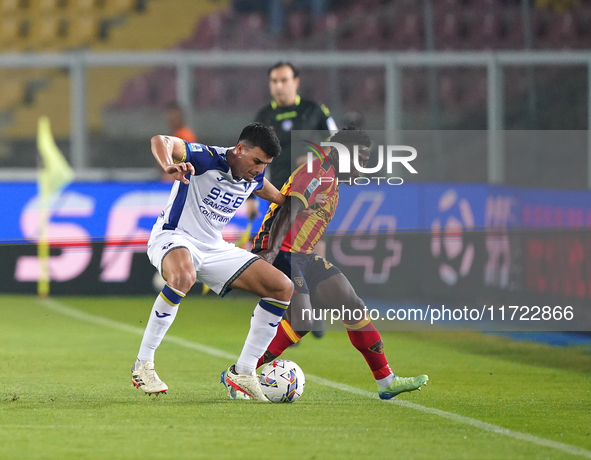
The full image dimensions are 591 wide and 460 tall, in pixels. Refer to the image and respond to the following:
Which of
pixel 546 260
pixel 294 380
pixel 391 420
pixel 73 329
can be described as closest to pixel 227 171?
pixel 294 380

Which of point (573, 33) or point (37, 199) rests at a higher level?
point (573, 33)

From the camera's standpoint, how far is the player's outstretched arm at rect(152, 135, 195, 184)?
5402 mm

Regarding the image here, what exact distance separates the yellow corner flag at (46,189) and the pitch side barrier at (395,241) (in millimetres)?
81

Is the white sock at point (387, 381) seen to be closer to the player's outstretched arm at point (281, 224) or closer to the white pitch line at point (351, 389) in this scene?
the white pitch line at point (351, 389)

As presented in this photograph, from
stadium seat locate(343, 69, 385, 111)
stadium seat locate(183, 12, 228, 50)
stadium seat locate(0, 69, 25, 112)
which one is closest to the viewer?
stadium seat locate(343, 69, 385, 111)

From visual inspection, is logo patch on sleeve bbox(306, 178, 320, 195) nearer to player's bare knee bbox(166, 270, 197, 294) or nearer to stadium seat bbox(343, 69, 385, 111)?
player's bare knee bbox(166, 270, 197, 294)

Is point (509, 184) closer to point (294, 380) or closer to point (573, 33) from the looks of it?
point (573, 33)

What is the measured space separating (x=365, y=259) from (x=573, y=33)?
18.4 feet

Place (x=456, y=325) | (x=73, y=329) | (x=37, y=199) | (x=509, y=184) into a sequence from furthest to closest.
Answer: (x=37, y=199)
(x=509, y=184)
(x=456, y=325)
(x=73, y=329)

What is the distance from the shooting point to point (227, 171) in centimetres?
589

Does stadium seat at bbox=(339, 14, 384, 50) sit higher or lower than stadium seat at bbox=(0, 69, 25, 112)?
higher

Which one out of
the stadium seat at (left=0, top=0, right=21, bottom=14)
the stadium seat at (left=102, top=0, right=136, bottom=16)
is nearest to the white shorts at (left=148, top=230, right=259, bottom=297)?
the stadium seat at (left=102, top=0, right=136, bottom=16)

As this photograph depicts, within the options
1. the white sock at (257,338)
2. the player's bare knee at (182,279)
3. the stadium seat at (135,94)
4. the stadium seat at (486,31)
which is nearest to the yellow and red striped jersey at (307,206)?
the white sock at (257,338)

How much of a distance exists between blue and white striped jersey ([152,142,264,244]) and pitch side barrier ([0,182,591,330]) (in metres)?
4.62
